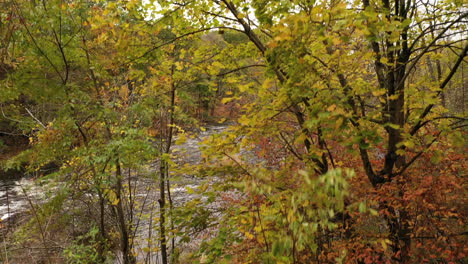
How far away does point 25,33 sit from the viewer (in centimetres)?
386

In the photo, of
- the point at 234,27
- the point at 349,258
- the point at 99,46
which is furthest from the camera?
the point at 99,46

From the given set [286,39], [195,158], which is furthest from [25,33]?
[195,158]

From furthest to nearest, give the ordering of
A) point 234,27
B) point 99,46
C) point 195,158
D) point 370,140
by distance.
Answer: point 195,158 < point 99,46 < point 234,27 < point 370,140

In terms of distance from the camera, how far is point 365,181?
4.68 meters

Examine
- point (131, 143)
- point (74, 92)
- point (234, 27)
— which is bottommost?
point (131, 143)

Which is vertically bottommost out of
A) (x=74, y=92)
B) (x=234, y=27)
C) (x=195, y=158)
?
(x=195, y=158)

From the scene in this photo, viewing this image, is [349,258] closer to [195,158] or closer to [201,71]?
[201,71]

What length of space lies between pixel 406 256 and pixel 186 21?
473 centimetres

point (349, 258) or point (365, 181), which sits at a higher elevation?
point (365, 181)

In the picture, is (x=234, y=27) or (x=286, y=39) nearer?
(x=286, y=39)

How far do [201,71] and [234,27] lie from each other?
0.74 m

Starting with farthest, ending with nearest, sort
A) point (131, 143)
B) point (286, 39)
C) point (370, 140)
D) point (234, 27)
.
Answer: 1. point (131, 143)
2. point (234, 27)
3. point (370, 140)
4. point (286, 39)

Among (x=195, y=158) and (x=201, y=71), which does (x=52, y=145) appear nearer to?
(x=201, y=71)

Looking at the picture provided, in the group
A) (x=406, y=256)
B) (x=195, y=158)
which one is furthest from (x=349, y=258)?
(x=195, y=158)
